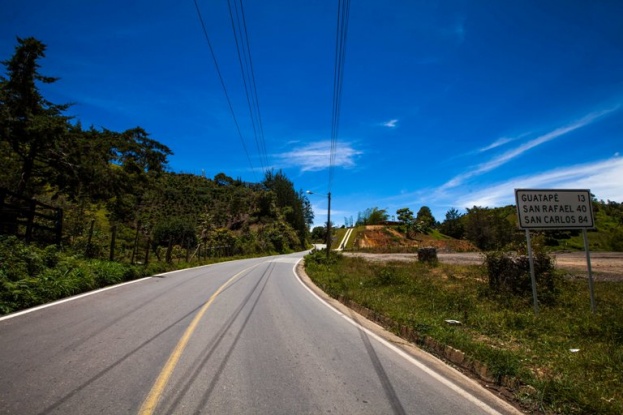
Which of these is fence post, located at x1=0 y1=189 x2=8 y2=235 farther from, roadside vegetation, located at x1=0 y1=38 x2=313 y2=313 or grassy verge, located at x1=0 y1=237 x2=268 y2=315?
grassy verge, located at x1=0 y1=237 x2=268 y2=315

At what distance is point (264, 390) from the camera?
4078 mm

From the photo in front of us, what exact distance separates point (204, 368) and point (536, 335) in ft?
21.5

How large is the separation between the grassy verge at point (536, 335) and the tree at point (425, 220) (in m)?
75.5

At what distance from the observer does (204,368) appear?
465cm

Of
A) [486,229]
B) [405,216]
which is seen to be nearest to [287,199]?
[405,216]

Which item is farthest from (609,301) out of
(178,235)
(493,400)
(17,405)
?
(178,235)

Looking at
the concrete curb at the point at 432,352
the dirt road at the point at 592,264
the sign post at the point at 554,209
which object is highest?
the sign post at the point at 554,209

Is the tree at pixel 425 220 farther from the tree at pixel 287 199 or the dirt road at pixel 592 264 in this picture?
the dirt road at pixel 592 264

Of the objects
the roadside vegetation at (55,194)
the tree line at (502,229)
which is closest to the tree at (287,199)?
the tree line at (502,229)

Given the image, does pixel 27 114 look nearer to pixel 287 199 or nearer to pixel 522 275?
pixel 522 275

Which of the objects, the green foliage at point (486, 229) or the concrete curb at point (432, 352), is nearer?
the concrete curb at point (432, 352)

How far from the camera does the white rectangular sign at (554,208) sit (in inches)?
359

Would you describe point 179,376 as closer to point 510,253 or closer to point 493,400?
point 493,400

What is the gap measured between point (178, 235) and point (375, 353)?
47012 millimetres
